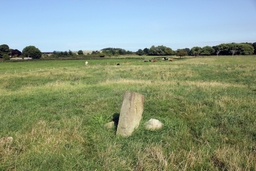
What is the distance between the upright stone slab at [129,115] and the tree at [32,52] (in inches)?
4411

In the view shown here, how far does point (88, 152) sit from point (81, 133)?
41.4 inches

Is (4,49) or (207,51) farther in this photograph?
(207,51)

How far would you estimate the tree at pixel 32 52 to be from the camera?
10794 cm

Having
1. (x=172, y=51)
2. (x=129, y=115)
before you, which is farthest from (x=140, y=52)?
(x=129, y=115)

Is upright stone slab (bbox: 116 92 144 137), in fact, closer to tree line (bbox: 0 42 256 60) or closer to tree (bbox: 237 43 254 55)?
tree line (bbox: 0 42 256 60)

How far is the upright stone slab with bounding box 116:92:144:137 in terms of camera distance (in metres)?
6.49

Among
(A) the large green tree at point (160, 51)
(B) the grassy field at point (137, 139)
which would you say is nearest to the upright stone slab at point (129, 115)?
(B) the grassy field at point (137, 139)

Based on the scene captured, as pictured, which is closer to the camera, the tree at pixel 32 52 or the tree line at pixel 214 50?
the tree line at pixel 214 50

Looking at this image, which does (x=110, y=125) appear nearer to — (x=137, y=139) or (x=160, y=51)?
(x=137, y=139)

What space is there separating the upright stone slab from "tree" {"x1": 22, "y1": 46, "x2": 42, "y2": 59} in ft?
368

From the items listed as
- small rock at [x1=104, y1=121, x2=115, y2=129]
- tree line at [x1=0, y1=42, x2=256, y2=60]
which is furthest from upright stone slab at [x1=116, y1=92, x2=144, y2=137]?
tree line at [x1=0, y1=42, x2=256, y2=60]

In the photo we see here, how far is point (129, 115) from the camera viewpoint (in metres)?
6.59

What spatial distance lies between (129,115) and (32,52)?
112 meters

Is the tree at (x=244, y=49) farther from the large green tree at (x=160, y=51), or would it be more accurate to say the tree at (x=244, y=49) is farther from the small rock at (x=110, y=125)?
the small rock at (x=110, y=125)
